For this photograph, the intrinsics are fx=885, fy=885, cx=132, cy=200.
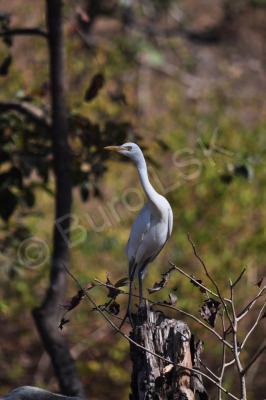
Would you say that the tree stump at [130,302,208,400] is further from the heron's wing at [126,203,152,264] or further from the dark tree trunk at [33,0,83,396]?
the dark tree trunk at [33,0,83,396]

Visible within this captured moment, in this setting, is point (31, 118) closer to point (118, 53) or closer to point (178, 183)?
point (178, 183)

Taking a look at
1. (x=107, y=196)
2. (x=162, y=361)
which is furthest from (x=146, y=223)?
(x=107, y=196)

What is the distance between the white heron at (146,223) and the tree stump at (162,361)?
144 mm

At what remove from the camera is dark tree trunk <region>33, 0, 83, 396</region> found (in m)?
5.94

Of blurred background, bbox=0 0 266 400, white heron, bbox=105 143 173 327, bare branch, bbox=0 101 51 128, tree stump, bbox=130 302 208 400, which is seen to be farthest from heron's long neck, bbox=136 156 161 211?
bare branch, bbox=0 101 51 128

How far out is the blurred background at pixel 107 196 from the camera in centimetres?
595

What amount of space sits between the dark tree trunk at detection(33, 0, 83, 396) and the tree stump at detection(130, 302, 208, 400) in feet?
7.02

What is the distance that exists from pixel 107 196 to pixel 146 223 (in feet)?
24.0

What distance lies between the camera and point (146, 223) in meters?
4.02

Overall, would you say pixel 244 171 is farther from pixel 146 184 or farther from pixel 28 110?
pixel 146 184

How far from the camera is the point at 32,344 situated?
10.7 m

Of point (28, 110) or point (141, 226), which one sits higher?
point (141, 226)

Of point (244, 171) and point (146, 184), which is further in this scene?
point (244, 171)

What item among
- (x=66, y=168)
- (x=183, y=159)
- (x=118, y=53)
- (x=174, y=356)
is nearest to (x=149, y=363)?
(x=174, y=356)
